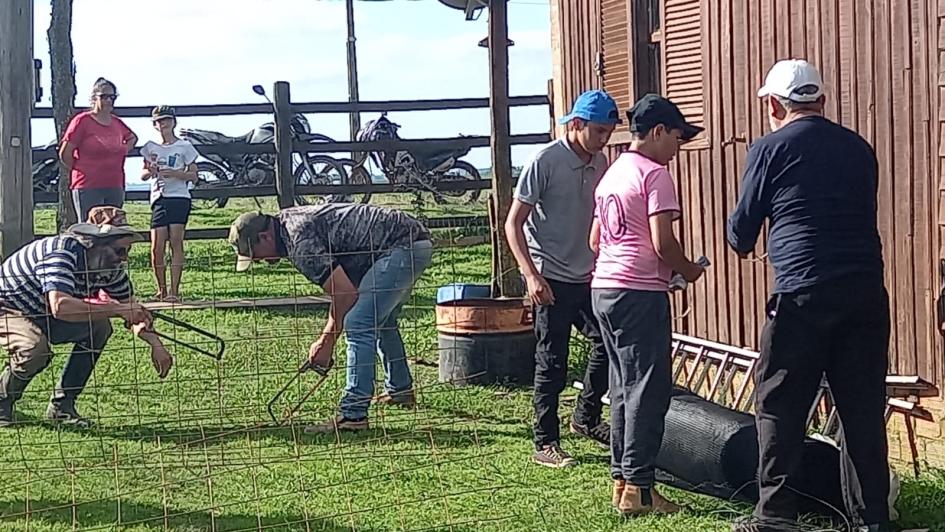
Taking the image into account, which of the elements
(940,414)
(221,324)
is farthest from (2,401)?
(940,414)

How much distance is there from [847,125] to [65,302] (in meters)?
3.62

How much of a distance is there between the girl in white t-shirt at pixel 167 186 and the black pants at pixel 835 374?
640 cm

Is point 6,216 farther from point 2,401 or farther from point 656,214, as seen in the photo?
point 656,214

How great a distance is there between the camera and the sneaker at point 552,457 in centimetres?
612

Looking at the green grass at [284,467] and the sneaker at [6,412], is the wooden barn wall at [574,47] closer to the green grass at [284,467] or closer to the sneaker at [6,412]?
the green grass at [284,467]

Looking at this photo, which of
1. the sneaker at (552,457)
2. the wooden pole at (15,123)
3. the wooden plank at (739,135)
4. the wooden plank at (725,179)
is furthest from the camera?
the wooden pole at (15,123)

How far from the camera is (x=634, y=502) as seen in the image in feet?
17.3

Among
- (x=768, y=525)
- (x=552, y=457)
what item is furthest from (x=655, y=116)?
(x=552, y=457)

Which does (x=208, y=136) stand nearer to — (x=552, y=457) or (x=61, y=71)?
(x=61, y=71)

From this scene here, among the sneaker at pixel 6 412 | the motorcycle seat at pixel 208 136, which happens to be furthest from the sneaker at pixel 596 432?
the motorcycle seat at pixel 208 136

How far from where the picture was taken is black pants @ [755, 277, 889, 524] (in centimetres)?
463

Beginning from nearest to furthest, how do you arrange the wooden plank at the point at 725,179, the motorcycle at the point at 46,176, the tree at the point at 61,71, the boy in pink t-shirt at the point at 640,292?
the boy in pink t-shirt at the point at 640,292, the wooden plank at the point at 725,179, the tree at the point at 61,71, the motorcycle at the point at 46,176

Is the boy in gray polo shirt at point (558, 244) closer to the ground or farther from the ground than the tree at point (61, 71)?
closer to the ground

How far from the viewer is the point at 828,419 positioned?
6016mm
